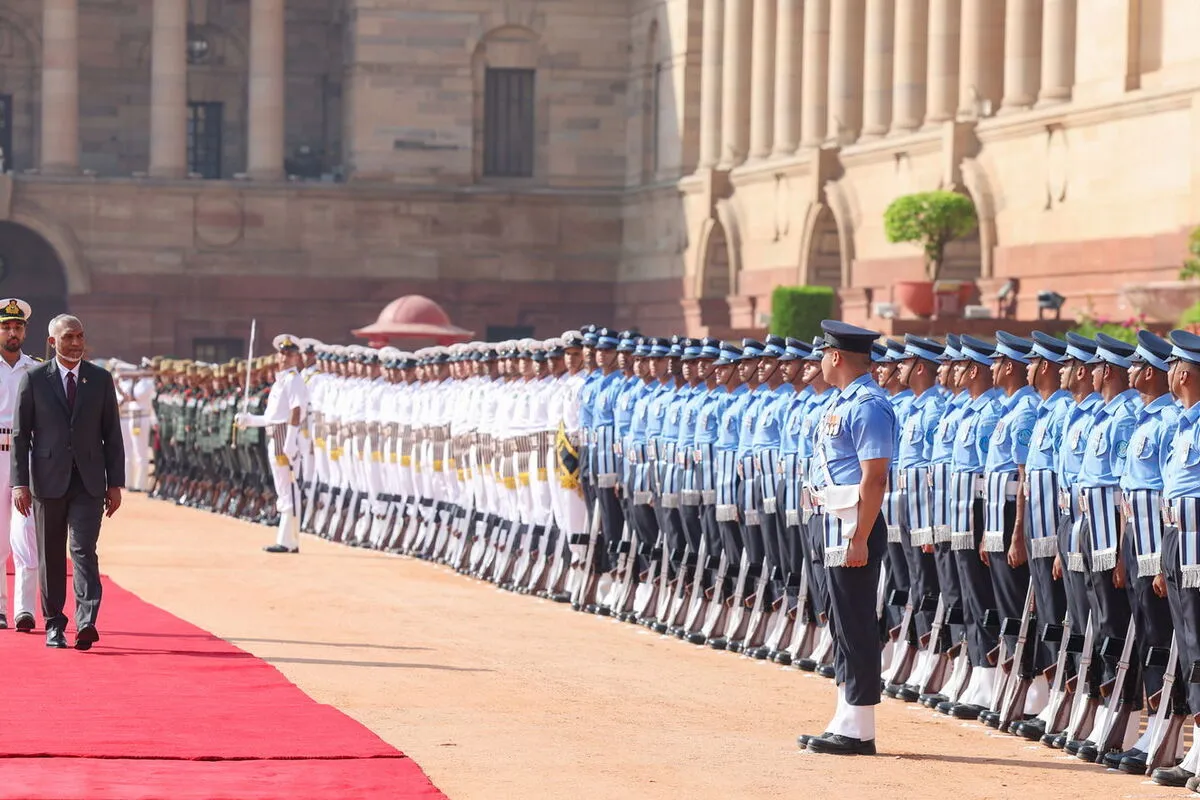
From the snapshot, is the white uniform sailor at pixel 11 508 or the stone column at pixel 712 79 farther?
the stone column at pixel 712 79

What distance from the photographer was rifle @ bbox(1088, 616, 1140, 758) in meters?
13.3

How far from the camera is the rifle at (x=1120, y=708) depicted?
13.3 m

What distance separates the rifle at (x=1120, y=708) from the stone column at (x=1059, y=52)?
87.1 ft

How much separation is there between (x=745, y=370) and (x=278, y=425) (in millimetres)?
9956

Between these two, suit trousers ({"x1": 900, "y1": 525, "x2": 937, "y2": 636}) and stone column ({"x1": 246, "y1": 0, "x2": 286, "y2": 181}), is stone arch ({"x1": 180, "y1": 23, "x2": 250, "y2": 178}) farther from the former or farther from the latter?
suit trousers ({"x1": 900, "y1": 525, "x2": 937, "y2": 636})

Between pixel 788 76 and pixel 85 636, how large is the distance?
36.5 m

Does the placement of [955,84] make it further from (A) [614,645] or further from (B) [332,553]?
(A) [614,645]

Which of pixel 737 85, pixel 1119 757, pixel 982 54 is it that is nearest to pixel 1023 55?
pixel 982 54

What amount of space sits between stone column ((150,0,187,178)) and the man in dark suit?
42294 millimetres

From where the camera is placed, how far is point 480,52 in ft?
197

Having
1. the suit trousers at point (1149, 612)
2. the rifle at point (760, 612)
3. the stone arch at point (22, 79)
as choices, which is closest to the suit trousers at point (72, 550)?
the rifle at point (760, 612)

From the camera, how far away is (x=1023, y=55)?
1609 inches

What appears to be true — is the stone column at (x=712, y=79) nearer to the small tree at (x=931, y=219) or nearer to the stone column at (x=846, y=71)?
the stone column at (x=846, y=71)

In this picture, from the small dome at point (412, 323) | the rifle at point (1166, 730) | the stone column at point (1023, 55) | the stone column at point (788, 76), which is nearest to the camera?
the rifle at point (1166, 730)
